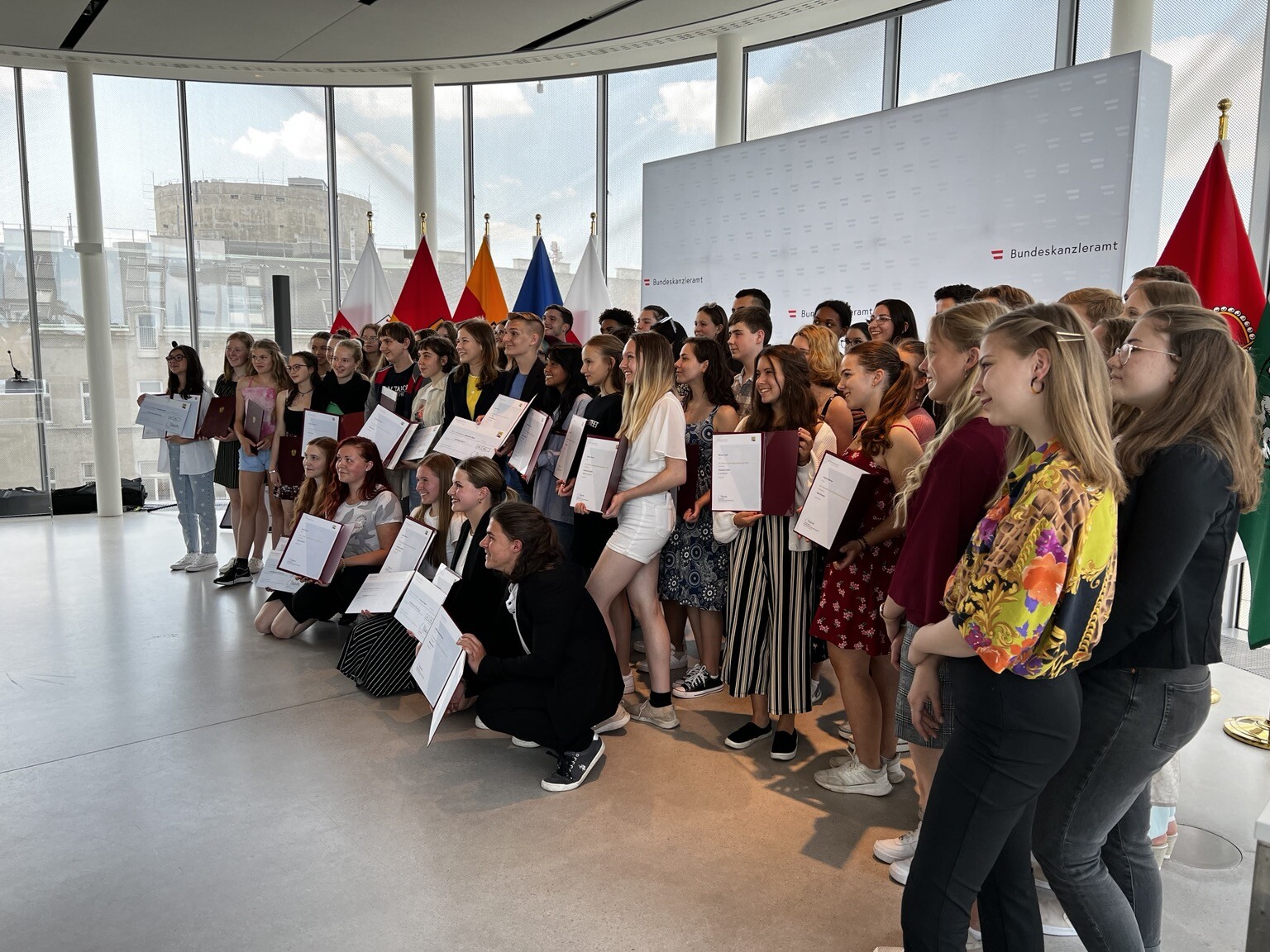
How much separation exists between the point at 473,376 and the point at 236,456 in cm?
239

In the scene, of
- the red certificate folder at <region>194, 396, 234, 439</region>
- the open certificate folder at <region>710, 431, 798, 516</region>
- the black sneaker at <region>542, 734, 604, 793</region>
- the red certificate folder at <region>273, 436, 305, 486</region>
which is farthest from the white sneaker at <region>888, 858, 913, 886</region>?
the red certificate folder at <region>194, 396, 234, 439</region>

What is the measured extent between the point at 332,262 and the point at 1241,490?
384 inches

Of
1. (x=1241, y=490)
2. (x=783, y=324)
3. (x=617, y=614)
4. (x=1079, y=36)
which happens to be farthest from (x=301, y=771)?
(x=1079, y=36)

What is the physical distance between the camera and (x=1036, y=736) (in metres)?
1.71

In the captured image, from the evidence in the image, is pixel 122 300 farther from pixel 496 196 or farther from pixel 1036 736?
pixel 1036 736

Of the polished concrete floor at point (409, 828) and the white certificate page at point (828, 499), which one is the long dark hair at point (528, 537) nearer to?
the polished concrete floor at point (409, 828)

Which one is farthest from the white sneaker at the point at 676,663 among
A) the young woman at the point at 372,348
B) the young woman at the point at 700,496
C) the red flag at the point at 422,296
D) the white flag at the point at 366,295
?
the white flag at the point at 366,295

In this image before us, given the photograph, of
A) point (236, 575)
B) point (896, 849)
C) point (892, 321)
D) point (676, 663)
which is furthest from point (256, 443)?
point (896, 849)

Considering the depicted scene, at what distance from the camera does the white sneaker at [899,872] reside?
2.78 meters

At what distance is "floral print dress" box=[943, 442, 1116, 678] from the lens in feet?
5.43

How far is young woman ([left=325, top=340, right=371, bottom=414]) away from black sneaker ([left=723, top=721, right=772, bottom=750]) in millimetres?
3393

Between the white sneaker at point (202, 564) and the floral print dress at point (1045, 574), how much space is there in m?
6.23

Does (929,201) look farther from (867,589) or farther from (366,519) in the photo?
(366,519)

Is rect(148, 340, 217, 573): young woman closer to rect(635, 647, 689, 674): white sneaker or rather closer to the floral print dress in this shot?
rect(635, 647, 689, 674): white sneaker
